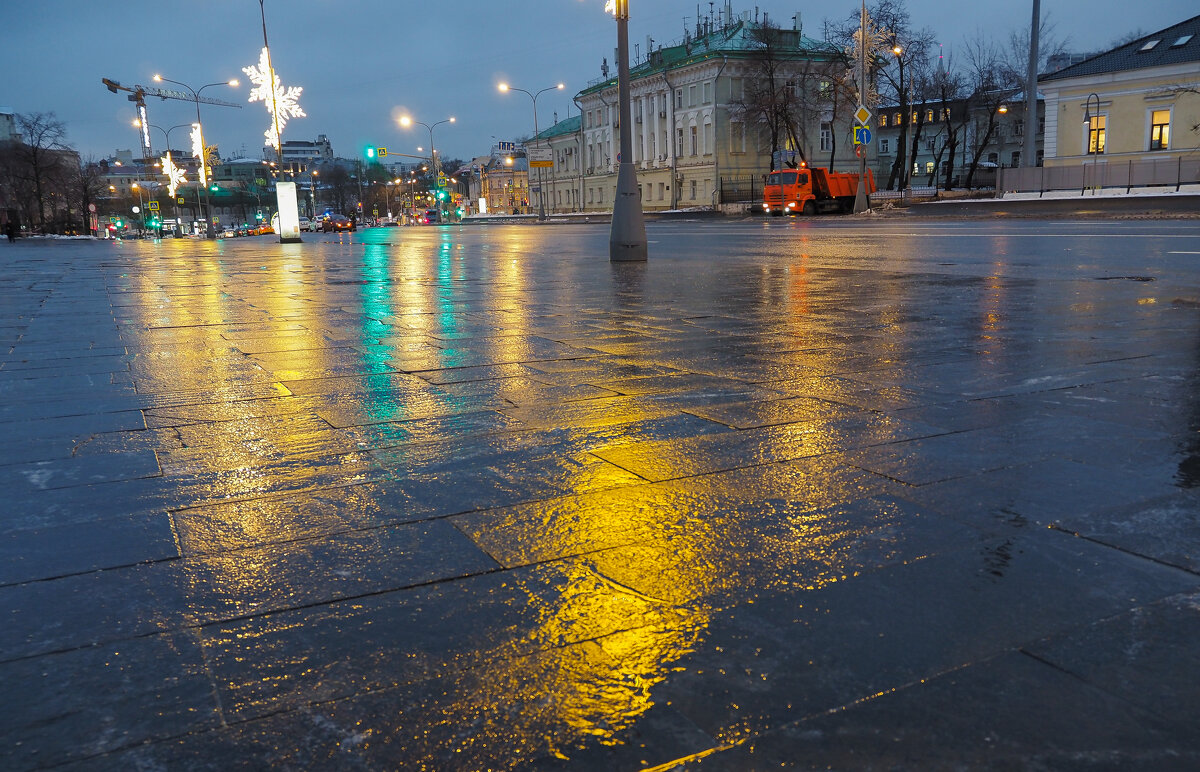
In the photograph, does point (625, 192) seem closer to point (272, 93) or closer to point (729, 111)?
point (272, 93)

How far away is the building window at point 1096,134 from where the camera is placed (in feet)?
177

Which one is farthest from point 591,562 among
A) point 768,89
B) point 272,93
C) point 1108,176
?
point 768,89

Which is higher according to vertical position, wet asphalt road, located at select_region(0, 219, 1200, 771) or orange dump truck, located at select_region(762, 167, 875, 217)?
orange dump truck, located at select_region(762, 167, 875, 217)

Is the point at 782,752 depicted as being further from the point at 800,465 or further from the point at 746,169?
the point at 746,169

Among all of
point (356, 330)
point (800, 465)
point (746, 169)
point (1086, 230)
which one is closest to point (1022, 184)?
point (1086, 230)

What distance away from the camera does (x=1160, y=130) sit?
51.8 meters

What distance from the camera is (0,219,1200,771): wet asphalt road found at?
1.80m

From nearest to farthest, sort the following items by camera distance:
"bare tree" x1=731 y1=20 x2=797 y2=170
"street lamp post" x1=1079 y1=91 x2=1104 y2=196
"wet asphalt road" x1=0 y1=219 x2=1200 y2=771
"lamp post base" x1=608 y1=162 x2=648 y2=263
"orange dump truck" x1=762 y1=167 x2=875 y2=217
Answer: "wet asphalt road" x1=0 y1=219 x2=1200 y2=771 → "lamp post base" x1=608 y1=162 x2=648 y2=263 → "orange dump truck" x1=762 y1=167 x2=875 y2=217 → "street lamp post" x1=1079 y1=91 x2=1104 y2=196 → "bare tree" x1=731 y1=20 x2=797 y2=170

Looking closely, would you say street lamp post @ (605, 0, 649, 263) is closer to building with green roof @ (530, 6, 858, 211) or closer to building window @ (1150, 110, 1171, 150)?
building window @ (1150, 110, 1171, 150)

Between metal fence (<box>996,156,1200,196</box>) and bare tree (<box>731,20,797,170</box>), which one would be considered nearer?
metal fence (<box>996,156,1200,196</box>)

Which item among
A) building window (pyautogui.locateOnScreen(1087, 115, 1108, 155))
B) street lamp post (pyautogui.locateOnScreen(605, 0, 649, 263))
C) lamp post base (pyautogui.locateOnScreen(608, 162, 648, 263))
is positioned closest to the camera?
street lamp post (pyautogui.locateOnScreen(605, 0, 649, 263))

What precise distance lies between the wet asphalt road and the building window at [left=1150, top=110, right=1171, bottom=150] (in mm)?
54232

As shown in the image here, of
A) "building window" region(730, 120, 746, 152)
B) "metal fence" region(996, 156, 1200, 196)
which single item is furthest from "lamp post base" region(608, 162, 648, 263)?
"building window" region(730, 120, 746, 152)

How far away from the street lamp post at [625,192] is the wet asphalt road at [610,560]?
30.9 ft
